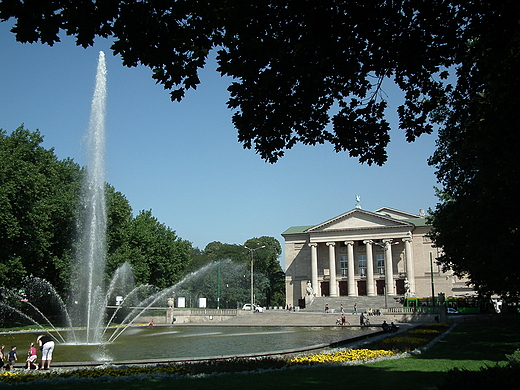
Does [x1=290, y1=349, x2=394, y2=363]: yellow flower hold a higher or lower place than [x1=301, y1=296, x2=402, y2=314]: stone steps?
higher

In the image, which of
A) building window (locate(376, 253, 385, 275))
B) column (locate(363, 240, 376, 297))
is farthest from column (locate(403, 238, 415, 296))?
column (locate(363, 240, 376, 297))

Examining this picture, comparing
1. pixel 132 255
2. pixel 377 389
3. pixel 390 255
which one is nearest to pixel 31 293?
pixel 132 255

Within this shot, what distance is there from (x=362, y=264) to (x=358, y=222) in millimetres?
7078

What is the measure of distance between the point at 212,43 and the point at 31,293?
4403 cm

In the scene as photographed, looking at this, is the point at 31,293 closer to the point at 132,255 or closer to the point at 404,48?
the point at 132,255

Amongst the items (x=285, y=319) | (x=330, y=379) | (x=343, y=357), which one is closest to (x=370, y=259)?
(x=285, y=319)

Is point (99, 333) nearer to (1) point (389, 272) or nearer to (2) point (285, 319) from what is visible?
(2) point (285, 319)

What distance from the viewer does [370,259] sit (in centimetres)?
7688

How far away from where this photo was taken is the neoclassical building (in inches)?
2977

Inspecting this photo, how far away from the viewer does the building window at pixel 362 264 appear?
7962 centimetres

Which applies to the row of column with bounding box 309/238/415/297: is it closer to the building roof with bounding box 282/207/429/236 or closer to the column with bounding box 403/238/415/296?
the column with bounding box 403/238/415/296

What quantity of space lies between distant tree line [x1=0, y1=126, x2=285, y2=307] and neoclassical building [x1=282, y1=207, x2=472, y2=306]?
26.9 meters

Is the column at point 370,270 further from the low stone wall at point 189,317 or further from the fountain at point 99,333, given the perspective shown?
the fountain at point 99,333

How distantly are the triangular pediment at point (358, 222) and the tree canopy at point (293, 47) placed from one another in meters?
68.5
